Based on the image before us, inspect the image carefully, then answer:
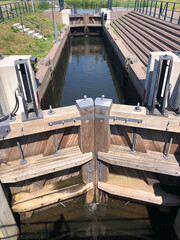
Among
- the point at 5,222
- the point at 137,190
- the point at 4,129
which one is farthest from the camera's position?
the point at 137,190

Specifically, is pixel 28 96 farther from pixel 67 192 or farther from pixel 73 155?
pixel 67 192

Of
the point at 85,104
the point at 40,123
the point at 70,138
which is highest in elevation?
the point at 85,104

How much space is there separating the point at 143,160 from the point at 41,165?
124 inches

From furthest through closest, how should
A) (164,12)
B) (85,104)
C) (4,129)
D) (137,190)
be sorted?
(164,12), (137,190), (85,104), (4,129)

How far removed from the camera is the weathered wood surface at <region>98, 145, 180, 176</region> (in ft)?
17.7

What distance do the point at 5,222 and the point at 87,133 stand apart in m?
3.49

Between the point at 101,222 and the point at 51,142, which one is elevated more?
the point at 51,142

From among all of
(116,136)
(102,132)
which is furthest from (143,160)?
(102,132)

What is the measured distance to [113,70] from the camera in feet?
62.2

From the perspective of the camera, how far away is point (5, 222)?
520 cm

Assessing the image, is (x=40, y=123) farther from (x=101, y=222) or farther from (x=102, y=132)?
(x=101, y=222)

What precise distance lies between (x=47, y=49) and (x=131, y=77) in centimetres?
960

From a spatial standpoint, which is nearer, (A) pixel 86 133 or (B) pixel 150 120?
(B) pixel 150 120

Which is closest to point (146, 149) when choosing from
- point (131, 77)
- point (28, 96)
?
point (28, 96)
